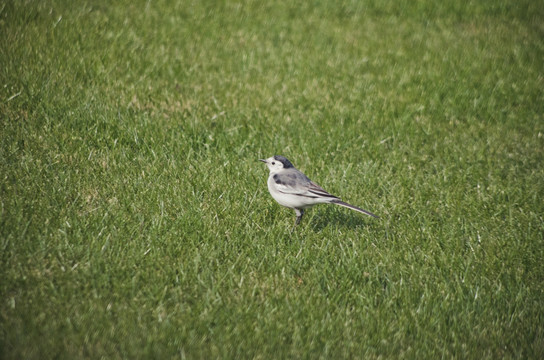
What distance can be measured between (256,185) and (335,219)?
3.29 feet

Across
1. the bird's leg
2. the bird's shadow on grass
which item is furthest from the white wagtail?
the bird's shadow on grass

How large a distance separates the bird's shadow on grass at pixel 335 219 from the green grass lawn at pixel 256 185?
0.03m

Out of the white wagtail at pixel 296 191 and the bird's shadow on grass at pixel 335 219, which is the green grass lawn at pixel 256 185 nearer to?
the bird's shadow on grass at pixel 335 219

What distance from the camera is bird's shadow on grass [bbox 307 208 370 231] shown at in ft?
19.3

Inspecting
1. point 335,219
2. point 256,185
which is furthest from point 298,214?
point 256,185

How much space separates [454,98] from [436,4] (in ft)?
15.2

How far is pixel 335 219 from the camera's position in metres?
6.07

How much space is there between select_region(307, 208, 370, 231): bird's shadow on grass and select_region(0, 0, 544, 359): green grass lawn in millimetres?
33

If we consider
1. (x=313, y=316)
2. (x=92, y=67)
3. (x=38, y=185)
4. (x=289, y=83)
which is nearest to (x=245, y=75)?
(x=289, y=83)

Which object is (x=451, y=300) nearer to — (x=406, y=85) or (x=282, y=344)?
(x=282, y=344)

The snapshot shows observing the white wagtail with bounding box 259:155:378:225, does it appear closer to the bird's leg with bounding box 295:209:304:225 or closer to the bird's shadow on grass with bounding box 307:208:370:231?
the bird's leg with bounding box 295:209:304:225

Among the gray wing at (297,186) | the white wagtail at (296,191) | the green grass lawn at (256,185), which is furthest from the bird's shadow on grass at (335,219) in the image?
the gray wing at (297,186)

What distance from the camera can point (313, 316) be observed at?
4336mm

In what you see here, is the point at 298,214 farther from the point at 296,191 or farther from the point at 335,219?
the point at 335,219
